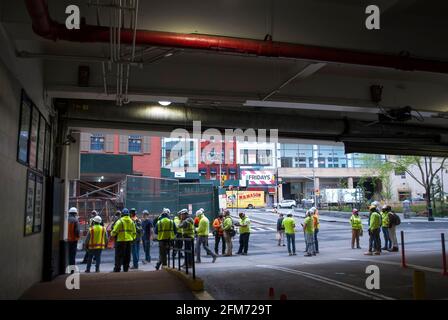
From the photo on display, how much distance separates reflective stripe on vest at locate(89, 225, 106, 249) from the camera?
1414cm

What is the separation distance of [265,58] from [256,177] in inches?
2275

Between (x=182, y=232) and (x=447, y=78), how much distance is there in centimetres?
943

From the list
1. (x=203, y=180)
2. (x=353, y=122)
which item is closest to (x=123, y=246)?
(x=353, y=122)

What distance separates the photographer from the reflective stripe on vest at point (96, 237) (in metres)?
14.1

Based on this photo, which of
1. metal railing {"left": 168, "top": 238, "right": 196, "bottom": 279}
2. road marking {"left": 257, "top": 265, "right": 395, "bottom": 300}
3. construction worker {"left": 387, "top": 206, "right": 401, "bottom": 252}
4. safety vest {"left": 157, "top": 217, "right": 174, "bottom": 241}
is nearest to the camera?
road marking {"left": 257, "top": 265, "right": 395, "bottom": 300}

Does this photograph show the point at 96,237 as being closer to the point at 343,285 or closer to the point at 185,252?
the point at 185,252

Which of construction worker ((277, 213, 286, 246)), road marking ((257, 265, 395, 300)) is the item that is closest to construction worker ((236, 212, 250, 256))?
construction worker ((277, 213, 286, 246))

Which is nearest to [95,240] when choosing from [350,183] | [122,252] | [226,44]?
[122,252]

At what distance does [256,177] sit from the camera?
6744cm

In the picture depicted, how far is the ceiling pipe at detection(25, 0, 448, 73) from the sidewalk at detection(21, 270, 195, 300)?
4303 mm

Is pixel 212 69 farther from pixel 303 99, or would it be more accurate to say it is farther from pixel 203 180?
pixel 203 180

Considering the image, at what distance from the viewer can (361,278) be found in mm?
10617

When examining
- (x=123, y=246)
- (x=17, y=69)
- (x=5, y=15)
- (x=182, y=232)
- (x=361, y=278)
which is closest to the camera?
(x=5, y=15)

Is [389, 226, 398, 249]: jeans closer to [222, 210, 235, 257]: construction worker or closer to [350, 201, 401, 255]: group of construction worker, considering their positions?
[350, 201, 401, 255]: group of construction worker
